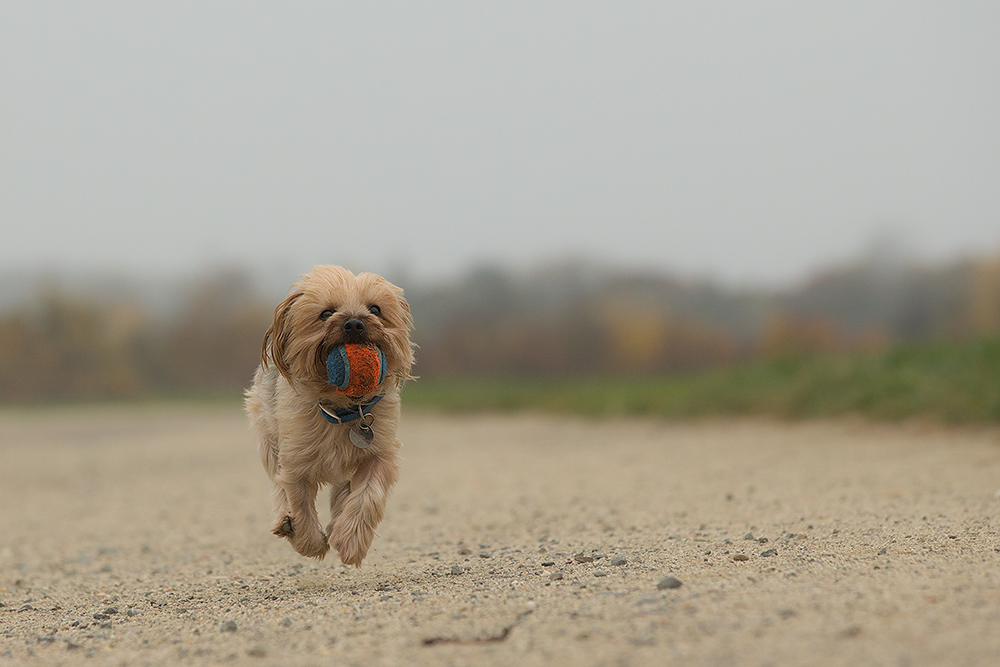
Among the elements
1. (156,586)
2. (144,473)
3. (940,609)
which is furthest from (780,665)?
(144,473)

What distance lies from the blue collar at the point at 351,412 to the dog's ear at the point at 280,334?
1.03ft

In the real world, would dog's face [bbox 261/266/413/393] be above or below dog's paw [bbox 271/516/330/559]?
above

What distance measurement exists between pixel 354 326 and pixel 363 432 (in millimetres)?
756

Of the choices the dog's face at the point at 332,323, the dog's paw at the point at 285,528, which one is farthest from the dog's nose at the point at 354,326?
the dog's paw at the point at 285,528

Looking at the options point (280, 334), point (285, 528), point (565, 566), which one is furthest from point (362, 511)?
point (565, 566)

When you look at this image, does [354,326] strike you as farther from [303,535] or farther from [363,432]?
[303,535]

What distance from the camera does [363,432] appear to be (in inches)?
216

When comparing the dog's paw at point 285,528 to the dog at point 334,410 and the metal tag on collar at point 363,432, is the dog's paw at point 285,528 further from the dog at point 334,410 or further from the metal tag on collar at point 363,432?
the metal tag on collar at point 363,432

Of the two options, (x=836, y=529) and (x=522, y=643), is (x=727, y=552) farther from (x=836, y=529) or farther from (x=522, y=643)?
(x=522, y=643)

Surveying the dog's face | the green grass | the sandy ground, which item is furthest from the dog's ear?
the green grass

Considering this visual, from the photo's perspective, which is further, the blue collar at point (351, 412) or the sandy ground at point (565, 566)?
the blue collar at point (351, 412)

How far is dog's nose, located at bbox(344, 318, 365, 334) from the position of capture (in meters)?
4.98

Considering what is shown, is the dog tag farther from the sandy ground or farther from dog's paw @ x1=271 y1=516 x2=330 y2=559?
the sandy ground

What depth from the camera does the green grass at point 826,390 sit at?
12.9 meters
